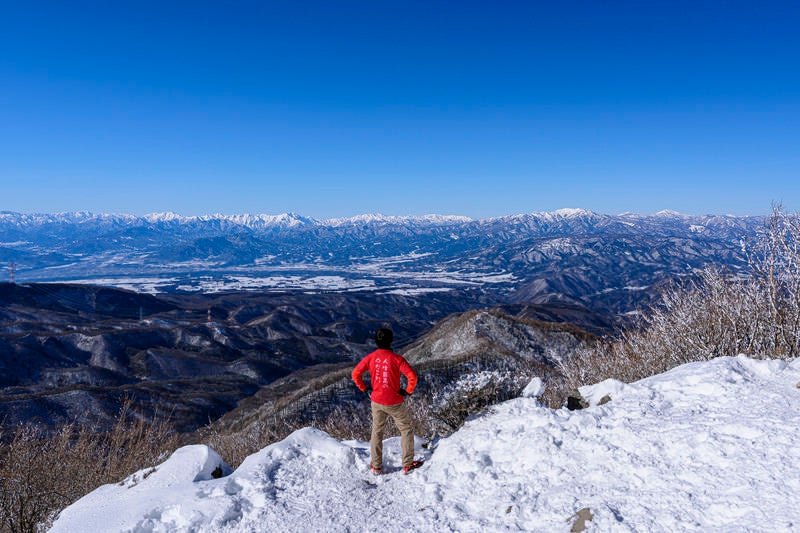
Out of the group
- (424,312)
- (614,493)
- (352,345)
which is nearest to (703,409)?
(614,493)

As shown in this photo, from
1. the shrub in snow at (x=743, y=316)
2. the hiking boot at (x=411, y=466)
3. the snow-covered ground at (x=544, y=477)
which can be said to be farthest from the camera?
the shrub in snow at (x=743, y=316)

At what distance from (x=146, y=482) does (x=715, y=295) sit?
17274mm

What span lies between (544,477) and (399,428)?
8.48ft

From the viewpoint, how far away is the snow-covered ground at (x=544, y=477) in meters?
5.36

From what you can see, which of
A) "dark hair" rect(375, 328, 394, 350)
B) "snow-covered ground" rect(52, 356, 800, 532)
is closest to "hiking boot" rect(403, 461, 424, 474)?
"snow-covered ground" rect(52, 356, 800, 532)

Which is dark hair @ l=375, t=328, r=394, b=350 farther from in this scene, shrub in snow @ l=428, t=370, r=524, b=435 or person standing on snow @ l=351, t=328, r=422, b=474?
shrub in snow @ l=428, t=370, r=524, b=435

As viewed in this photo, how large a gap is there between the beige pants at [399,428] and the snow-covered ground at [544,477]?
32 centimetres

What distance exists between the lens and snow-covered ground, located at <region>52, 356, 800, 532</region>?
5.36 metres

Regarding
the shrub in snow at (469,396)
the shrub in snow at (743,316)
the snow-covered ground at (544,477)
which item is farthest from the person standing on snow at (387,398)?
the shrub in snow at (743,316)

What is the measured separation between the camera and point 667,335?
1572 cm

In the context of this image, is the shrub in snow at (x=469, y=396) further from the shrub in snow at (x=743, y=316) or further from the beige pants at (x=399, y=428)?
the shrub in snow at (x=743, y=316)

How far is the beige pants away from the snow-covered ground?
0.32m

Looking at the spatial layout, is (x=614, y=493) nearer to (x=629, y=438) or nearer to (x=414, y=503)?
(x=629, y=438)

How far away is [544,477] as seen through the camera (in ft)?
21.4
